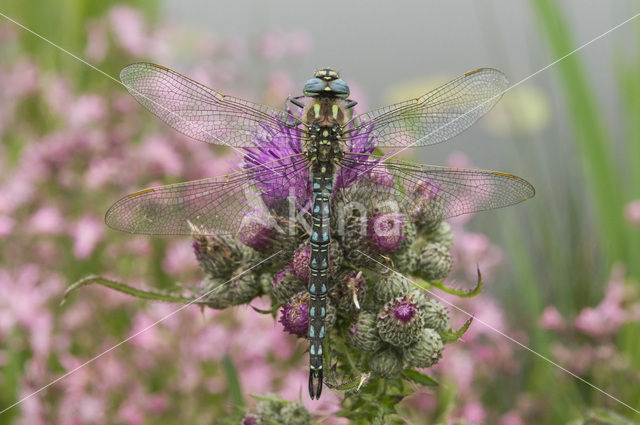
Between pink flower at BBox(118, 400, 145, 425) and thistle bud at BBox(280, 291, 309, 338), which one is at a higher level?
thistle bud at BBox(280, 291, 309, 338)

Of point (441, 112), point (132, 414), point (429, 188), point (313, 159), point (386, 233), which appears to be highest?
point (441, 112)

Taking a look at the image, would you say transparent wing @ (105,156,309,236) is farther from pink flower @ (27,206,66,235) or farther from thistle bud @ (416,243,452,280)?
pink flower @ (27,206,66,235)

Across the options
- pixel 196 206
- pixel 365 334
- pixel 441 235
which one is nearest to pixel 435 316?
pixel 365 334

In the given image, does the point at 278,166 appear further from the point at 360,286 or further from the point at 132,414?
the point at 132,414

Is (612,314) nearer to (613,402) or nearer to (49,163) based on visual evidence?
(613,402)

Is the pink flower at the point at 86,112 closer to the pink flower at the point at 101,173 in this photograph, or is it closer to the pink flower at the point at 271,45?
the pink flower at the point at 101,173

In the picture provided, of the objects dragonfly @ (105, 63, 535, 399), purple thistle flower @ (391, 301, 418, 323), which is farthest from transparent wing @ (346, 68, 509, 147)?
purple thistle flower @ (391, 301, 418, 323)

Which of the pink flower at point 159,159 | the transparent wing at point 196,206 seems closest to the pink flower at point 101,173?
the pink flower at point 159,159
